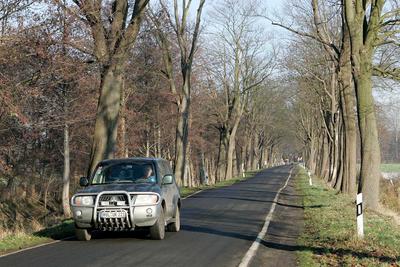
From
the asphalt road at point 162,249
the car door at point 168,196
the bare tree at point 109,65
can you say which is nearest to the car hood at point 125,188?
the car door at point 168,196

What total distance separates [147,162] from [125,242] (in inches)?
82.3

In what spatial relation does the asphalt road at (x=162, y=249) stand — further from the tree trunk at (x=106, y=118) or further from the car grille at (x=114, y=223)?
the tree trunk at (x=106, y=118)

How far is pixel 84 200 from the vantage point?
39.5ft

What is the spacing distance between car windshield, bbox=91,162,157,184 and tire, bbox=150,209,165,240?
97 cm

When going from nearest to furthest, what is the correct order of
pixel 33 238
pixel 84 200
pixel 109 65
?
pixel 84 200 → pixel 33 238 → pixel 109 65

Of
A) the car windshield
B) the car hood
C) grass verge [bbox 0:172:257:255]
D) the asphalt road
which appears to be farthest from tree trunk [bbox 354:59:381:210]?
grass verge [bbox 0:172:257:255]

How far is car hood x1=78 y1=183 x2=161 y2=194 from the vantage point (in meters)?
12.0

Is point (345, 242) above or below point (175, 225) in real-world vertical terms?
below

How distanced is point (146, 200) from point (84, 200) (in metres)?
1.32

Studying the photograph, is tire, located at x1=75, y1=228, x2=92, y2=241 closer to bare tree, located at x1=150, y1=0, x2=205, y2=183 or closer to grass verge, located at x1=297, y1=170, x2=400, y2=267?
grass verge, located at x1=297, y1=170, x2=400, y2=267

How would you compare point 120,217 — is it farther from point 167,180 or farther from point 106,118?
point 106,118

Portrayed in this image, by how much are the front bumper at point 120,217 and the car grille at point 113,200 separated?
5 cm

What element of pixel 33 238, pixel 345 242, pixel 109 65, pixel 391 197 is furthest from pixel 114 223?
pixel 391 197

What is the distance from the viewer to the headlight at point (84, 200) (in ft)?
39.3
